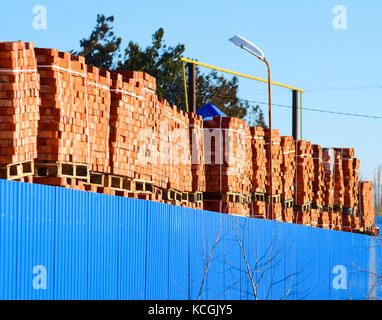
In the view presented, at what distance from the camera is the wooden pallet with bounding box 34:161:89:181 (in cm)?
1181

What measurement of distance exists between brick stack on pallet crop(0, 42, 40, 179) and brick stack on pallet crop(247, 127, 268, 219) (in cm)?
998

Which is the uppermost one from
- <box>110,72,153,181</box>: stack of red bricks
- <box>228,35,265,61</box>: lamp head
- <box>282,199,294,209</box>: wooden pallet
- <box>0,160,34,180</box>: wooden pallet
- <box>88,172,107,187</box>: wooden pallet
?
<box>228,35,265,61</box>: lamp head

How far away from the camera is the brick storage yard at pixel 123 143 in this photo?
11.3m

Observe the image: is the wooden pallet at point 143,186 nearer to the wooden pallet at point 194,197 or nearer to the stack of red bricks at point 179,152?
the stack of red bricks at point 179,152

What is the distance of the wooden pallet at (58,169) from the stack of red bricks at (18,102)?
0.43 meters

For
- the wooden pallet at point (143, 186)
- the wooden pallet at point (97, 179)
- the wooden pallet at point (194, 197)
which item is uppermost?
the wooden pallet at point (97, 179)

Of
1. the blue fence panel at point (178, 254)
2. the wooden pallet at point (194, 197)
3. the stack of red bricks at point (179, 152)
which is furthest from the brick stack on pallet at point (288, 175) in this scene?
the blue fence panel at point (178, 254)

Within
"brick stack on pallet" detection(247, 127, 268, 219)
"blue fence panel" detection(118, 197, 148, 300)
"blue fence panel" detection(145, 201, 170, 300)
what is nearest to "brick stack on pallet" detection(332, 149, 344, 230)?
"brick stack on pallet" detection(247, 127, 268, 219)

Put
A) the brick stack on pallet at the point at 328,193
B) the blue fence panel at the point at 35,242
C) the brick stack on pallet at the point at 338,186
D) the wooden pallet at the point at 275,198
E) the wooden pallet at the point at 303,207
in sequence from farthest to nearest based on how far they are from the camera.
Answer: the brick stack on pallet at the point at 338,186 < the brick stack on pallet at the point at 328,193 < the wooden pallet at the point at 303,207 < the wooden pallet at the point at 275,198 < the blue fence panel at the point at 35,242

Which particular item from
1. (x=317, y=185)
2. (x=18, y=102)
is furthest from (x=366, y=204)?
(x=18, y=102)

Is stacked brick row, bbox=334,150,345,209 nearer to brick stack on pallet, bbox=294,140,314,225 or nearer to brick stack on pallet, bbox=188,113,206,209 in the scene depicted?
brick stack on pallet, bbox=294,140,314,225

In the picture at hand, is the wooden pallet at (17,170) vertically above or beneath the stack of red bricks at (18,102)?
beneath
